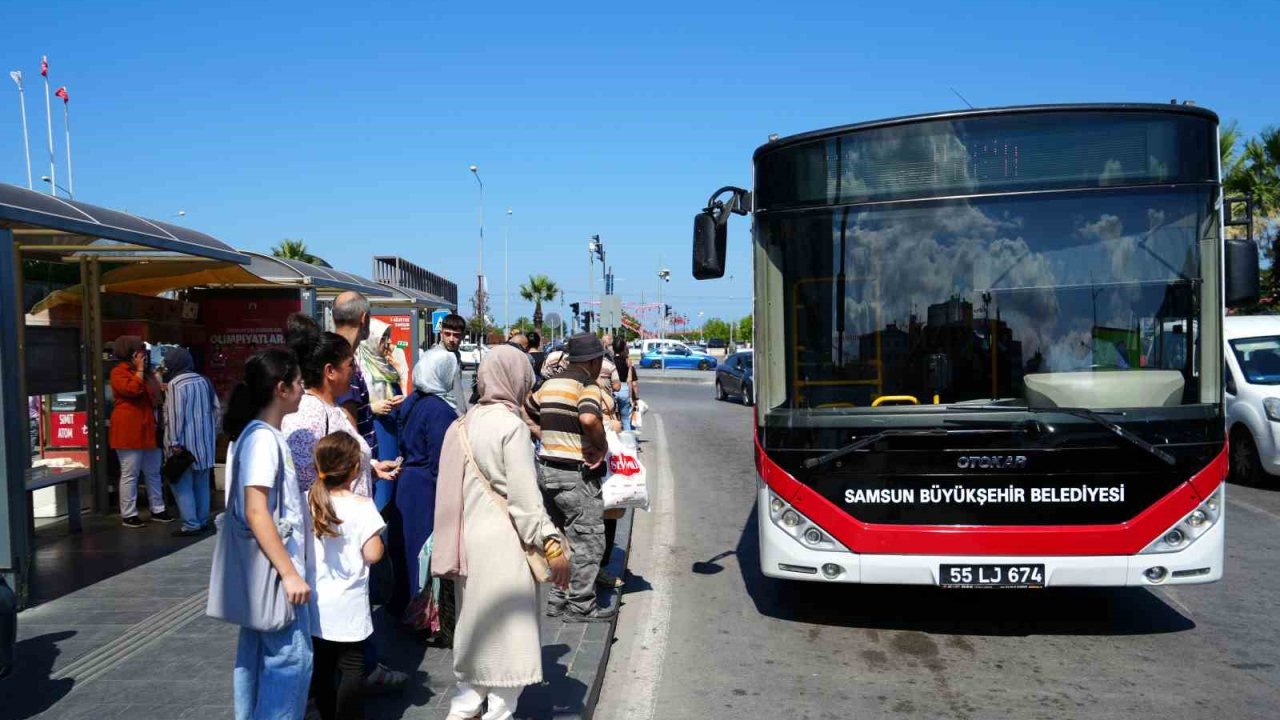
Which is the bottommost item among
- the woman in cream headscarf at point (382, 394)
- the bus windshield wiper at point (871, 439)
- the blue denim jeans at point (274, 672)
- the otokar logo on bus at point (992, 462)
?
the blue denim jeans at point (274, 672)

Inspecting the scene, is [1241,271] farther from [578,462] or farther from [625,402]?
[625,402]

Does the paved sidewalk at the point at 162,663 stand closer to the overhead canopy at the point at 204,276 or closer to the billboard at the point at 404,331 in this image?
the overhead canopy at the point at 204,276

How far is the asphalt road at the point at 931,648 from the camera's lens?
16.3ft

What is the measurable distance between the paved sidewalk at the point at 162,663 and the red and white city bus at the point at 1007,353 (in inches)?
62.1

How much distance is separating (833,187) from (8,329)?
5.19 meters

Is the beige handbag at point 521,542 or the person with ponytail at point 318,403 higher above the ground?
the person with ponytail at point 318,403

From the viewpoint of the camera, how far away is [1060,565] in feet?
18.2

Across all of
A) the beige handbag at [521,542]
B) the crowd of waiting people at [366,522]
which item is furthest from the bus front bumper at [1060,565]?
the beige handbag at [521,542]

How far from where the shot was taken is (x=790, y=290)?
603 cm

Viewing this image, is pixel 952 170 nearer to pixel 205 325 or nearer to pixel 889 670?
pixel 889 670

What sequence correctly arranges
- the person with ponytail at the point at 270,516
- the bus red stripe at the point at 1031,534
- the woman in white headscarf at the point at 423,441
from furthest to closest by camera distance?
the bus red stripe at the point at 1031,534 < the woman in white headscarf at the point at 423,441 < the person with ponytail at the point at 270,516

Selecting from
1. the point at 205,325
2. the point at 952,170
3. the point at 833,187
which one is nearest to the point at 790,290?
the point at 833,187

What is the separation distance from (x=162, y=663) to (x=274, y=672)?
2.24 metres

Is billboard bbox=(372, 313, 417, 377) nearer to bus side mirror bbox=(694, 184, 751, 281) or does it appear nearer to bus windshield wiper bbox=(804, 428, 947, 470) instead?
bus side mirror bbox=(694, 184, 751, 281)
